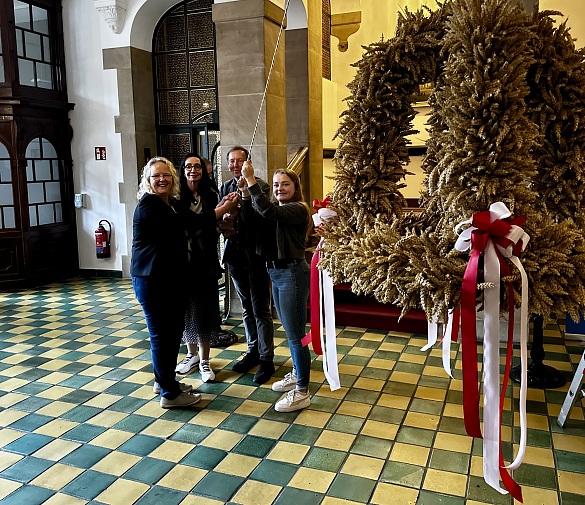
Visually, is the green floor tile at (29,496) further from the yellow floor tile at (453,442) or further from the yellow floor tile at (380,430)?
the yellow floor tile at (453,442)

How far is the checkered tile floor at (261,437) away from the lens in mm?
2586

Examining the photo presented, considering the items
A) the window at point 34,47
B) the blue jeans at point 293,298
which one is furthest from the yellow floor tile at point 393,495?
the window at point 34,47

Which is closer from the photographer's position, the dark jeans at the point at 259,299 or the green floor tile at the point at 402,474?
the green floor tile at the point at 402,474

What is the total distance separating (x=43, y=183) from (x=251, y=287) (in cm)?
472

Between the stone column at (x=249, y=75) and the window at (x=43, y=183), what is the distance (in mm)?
3208

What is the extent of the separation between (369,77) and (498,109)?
40 centimetres

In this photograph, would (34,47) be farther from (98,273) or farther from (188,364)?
(188,364)

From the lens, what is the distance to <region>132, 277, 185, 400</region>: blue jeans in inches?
128

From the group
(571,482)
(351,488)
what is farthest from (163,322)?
(571,482)

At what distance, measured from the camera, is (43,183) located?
7312 mm

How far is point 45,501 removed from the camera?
8.33 ft

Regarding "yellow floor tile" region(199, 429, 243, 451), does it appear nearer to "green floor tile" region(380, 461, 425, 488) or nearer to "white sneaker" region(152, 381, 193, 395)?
"white sneaker" region(152, 381, 193, 395)

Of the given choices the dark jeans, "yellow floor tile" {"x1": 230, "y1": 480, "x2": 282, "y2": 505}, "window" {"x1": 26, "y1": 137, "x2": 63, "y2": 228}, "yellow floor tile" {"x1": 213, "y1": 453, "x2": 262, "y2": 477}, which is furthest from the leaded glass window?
"yellow floor tile" {"x1": 230, "y1": 480, "x2": 282, "y2": 505}

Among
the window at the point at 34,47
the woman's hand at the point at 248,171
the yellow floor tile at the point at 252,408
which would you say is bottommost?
the yellow floor tile at the point at 252,408
